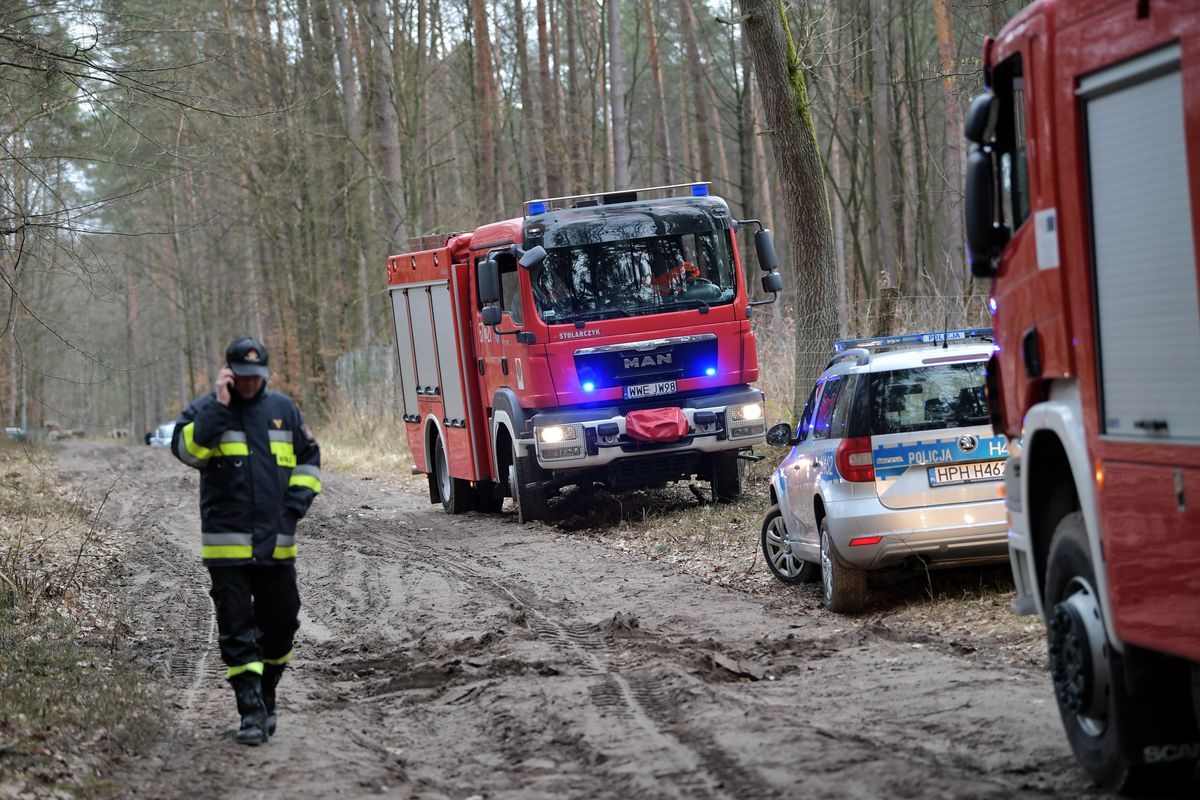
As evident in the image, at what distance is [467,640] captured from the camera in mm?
9398

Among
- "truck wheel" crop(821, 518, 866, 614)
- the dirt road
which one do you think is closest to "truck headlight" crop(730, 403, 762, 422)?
the dirt road

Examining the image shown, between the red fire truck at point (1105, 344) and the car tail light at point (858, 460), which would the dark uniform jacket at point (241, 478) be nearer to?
the red fire truck at point (1105, 344)

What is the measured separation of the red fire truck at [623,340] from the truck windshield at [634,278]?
11mm

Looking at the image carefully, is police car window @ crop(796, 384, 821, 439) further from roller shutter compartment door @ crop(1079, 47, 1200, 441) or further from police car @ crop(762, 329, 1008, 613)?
roller shutter compartment door @ crop(1079, 47, 1200, 441)

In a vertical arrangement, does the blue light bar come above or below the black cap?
below

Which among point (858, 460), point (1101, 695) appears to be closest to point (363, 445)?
point (858, 460)

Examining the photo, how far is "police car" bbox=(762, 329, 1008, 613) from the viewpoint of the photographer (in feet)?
29.8

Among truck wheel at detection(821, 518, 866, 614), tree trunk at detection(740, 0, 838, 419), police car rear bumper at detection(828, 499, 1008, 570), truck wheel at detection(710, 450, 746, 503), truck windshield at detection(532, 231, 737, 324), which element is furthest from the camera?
tree trunk at detection(740, 0, 838, 419)

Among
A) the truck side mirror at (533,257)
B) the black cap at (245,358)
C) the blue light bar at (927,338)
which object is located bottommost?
the blue light bar at (927,338)

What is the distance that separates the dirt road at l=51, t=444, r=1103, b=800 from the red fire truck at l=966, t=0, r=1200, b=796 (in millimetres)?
556

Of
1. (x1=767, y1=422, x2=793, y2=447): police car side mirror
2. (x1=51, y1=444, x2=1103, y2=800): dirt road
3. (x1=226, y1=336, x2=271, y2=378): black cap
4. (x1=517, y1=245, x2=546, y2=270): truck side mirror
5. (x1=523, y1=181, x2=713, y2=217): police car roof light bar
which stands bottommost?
(x1=51, y1=444, x2=1103, y2=800): dirt road

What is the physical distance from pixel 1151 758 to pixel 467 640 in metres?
5.27

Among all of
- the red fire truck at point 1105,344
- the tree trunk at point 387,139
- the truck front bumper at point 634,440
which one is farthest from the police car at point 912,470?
the tree trunk at point 387,139

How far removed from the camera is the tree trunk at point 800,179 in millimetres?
16453
